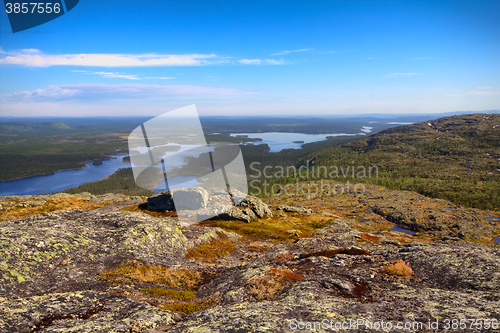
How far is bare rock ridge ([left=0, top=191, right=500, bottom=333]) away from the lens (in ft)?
32.3

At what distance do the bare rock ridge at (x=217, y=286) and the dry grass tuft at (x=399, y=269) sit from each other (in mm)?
148

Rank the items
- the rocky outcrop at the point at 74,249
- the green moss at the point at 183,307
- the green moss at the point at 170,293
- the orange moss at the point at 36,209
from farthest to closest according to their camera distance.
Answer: the orange moss at the point at 36,209 < the green moss at the point at 170,293 < the rocky outcrop at the point at 74,249 < the green moss at the point at 183,307

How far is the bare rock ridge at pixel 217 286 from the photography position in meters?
9.86

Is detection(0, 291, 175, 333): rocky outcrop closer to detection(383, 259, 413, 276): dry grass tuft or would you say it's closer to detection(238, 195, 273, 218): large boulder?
detection(383, 259, 413, 276): dry grass tuft

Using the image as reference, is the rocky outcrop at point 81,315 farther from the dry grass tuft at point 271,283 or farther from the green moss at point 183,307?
the dry grass tuft at point 271,283

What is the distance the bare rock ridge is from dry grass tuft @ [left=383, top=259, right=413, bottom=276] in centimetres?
15

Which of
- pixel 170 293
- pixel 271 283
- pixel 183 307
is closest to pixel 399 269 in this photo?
pixel 271 283

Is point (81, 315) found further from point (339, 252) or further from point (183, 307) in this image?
point (339, 252)

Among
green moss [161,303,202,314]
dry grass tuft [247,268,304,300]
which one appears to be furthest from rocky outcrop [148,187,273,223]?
green moss [161,303,202,314]

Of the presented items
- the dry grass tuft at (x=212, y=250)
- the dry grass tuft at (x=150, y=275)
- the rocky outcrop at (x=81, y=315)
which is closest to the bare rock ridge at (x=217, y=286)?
the rocky outcrop at (x=81, y=315)

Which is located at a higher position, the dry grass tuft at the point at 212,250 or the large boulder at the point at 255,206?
the dry grass tuft at the point at 212,250

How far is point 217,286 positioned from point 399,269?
43.0 feet

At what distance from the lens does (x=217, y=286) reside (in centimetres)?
1650

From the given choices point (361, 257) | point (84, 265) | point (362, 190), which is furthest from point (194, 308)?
point (362, 190)
